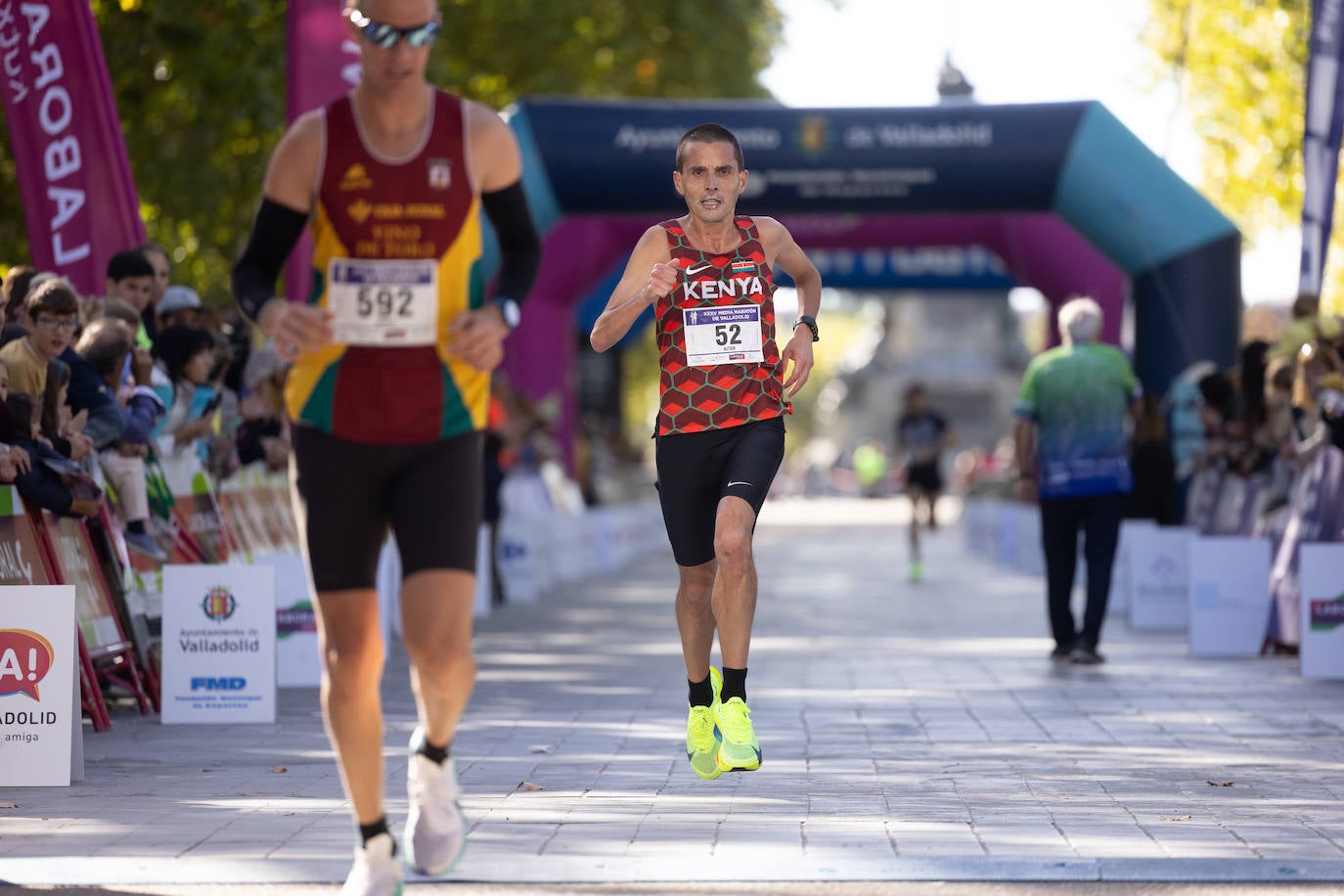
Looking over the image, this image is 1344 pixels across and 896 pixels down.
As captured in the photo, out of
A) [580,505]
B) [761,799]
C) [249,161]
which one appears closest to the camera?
[761,799]

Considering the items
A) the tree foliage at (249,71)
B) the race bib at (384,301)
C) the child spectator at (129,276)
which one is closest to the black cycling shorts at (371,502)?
the race bib at (384,301)

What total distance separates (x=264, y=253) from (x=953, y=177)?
14.4m

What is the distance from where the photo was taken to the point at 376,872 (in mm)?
4980

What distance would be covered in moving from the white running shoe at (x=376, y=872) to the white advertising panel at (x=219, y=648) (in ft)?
15.7

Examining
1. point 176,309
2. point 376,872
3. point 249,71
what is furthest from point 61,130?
point 249,71

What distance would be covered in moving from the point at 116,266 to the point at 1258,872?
715cm

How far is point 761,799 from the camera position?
6.94 metres

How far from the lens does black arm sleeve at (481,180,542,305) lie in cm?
523

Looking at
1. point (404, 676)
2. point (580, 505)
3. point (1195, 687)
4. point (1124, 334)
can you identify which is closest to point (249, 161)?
point (580, 505)

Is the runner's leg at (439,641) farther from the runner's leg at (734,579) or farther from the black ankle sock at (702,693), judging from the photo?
the black ankle sock at (702,693)

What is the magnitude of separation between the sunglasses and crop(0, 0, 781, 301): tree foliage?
15.0 meters

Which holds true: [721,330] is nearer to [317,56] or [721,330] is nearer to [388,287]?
[388,287]

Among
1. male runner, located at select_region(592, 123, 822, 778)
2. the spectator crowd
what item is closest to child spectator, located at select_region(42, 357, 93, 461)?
the spectator crowd

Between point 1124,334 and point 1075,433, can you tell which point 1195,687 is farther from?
point 1124,334
